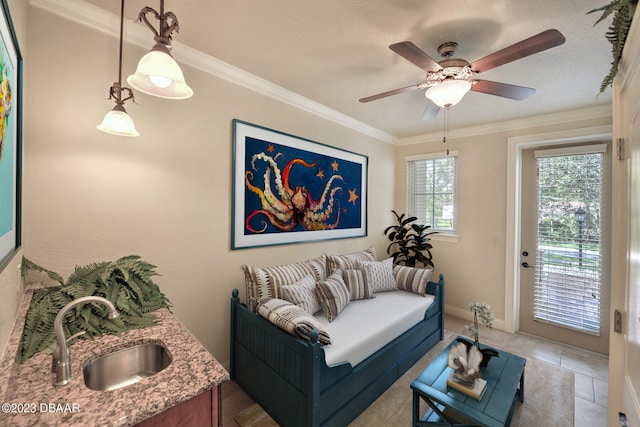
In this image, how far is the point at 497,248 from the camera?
352 centimetres

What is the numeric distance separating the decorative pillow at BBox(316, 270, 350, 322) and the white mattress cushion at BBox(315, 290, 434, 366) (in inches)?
2.3

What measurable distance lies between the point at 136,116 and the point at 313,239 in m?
1.98

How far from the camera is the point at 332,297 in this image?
8.02 feet

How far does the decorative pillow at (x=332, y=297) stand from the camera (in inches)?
94.9

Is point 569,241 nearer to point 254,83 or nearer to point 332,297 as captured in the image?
point 332,297

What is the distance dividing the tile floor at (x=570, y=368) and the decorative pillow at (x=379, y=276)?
110 cm

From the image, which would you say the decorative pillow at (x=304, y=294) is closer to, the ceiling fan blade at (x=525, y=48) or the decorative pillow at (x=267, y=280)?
the decorative pillow at (x=267, y=280)

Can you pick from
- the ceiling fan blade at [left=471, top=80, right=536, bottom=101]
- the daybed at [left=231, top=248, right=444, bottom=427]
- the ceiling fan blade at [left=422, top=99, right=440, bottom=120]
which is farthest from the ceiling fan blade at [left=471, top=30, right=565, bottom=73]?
the daybed at [left=231, top=248, right=444, bottom=427]

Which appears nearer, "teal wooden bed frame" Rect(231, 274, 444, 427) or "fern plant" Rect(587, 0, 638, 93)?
"fern plant" Rect(587, 0, 638, 93)

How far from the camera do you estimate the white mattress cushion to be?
197cm

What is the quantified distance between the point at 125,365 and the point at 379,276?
2.49 metres

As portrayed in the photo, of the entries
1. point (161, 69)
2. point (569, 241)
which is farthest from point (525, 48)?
point (569, 241)

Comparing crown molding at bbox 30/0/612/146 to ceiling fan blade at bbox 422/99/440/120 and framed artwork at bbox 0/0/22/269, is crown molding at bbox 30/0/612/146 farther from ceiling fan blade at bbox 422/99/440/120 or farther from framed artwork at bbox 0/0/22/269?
ceiling fan blade at bbox 422/99/440/120

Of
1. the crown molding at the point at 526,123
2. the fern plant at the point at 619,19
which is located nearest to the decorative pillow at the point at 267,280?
the fern plant at the point at 619,19
